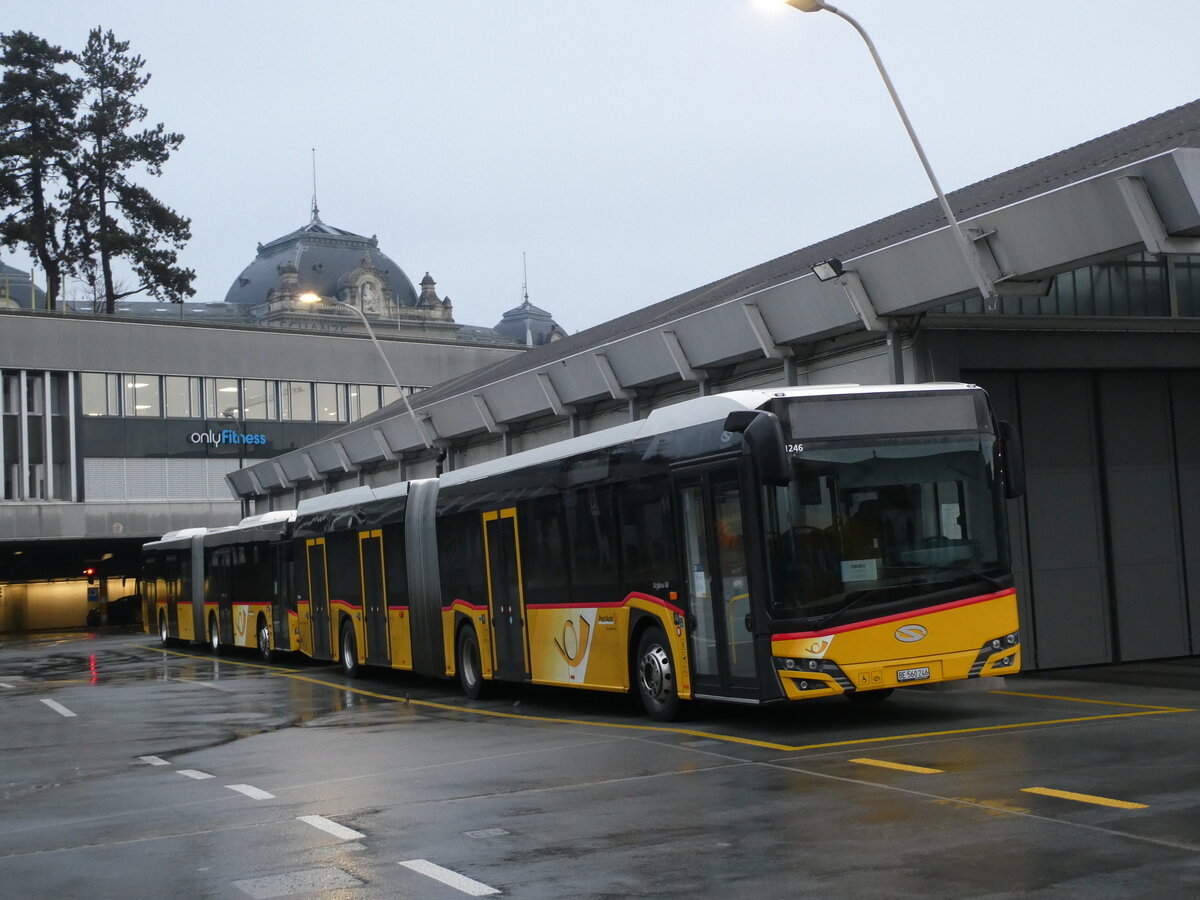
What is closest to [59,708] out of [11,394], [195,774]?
[195,774]

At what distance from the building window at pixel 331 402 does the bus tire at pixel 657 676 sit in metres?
57.0

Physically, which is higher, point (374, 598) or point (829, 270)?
point (829, 270)

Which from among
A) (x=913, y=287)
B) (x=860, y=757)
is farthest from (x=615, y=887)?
(x=913, y=287)

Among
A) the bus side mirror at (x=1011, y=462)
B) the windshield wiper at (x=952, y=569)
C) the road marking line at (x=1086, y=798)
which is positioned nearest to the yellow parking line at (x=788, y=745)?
the windshield wiper at (x=952, y=569)

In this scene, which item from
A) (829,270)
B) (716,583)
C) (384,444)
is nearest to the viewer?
(716,583)

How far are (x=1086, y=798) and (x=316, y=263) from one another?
129 meters

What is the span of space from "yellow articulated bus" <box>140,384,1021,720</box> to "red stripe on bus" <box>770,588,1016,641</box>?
15 mm

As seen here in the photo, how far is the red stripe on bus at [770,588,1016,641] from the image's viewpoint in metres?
13.8

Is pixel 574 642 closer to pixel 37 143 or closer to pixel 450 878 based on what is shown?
pixel 450 878

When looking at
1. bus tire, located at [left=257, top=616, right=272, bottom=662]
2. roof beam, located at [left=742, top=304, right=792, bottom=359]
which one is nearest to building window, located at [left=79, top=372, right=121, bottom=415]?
bus tire, located at [left=257, top=616, right=272, bottom=662]

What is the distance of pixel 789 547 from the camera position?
13.9 metres

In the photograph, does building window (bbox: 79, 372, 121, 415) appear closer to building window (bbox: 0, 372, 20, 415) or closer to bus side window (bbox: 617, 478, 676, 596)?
building window (bbox: 0, 372, 20, 415)

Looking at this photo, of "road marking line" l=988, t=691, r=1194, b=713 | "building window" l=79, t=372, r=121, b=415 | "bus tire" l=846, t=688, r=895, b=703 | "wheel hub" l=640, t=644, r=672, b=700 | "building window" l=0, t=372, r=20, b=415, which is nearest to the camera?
"road marking line" l=988, t=691, r=1194, b=713

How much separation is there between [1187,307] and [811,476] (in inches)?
379
